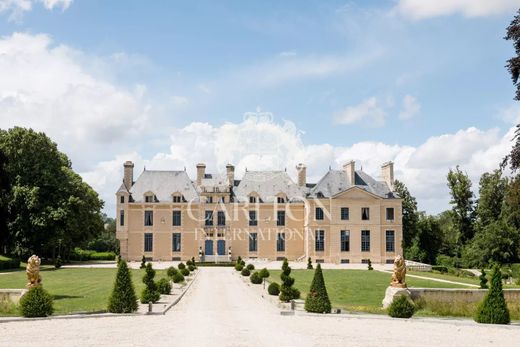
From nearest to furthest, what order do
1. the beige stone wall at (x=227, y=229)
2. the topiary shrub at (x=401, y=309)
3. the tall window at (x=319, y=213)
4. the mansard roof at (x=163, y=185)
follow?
the topiary shrub at (x=401, y=309), the tall window at (x=319, y=213), the beige stone wall at (x=227, y=229), the mansard roof at (x=163, y=185)

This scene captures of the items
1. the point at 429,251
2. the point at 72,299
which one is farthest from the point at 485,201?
the point at 72,299

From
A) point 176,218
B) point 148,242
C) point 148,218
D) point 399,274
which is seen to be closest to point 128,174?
point 148,218

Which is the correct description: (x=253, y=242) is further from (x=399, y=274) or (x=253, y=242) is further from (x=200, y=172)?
(x=399, y=274)

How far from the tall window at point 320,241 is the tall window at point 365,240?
3.18 m

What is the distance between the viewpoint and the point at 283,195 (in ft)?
165

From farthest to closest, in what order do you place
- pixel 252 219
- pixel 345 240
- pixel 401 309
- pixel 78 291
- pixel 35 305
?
pixel 252 219 → pixel 345 240 → pixel 78 291 → pixel 401 309 → pixel 35 305

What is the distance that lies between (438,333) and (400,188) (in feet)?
140

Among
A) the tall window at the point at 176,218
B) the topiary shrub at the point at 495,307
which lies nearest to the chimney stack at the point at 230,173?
the tall window at the point at 176,218

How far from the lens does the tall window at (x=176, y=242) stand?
1978 inches

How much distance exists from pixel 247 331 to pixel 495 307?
6.36 m

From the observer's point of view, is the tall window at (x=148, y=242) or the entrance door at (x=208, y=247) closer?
the entrance door at (x=208, y=247)

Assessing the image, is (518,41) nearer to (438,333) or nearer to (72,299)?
(438,333)

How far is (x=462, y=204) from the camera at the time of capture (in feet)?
177

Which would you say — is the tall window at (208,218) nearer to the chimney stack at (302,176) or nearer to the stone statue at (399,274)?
the chimney stack at (302,176)
